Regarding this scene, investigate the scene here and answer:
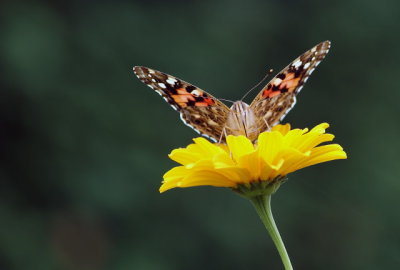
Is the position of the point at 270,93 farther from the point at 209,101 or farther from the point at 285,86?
the point at 209,101

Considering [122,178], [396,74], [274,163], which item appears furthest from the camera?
[396,74]

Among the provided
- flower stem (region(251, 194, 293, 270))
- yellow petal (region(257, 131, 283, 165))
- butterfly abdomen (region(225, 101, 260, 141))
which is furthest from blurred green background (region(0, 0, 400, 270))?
yellow petal (region(257, 131, 283, 165))

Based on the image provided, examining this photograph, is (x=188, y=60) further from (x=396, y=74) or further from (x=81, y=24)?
(x=396, y=74)

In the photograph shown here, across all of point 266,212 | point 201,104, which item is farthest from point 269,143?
point 201,104

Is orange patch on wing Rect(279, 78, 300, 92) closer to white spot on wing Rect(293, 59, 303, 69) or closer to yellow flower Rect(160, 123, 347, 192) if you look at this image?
white spot on wing Rect(293, 59, 303, 69)

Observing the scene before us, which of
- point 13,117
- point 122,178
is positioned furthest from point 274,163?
point 13,117
